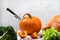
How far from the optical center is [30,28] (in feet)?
3.25

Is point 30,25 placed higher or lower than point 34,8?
lower

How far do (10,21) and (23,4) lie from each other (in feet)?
0.69

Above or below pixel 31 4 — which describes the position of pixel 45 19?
below

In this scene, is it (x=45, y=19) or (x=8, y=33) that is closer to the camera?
(x=8, y=33)

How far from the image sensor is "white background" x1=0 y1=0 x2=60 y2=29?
1.45 meters

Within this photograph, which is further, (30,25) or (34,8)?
(34,8)

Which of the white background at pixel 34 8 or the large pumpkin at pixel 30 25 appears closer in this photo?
the large pumpkin at pixel 30 25

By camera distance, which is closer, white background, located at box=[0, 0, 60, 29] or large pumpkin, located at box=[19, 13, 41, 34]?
large pumpkin, located at box=[19, 13, 41, 34]

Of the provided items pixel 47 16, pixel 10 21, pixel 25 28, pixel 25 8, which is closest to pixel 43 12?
pixel 47 16

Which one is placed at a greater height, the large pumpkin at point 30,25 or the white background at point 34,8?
the white background at point 34,8

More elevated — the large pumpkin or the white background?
the white background

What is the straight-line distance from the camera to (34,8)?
4.85ft

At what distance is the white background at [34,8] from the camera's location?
1.45 metres

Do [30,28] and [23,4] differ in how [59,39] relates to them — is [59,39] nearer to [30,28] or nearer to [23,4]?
[30,28]
